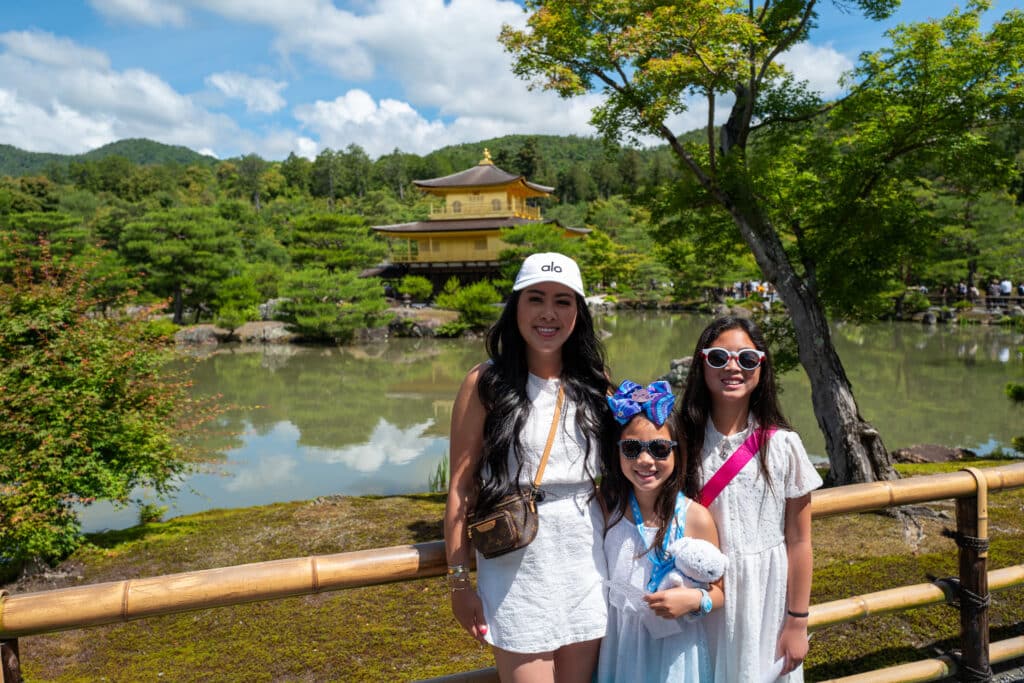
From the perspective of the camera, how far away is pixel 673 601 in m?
1.27

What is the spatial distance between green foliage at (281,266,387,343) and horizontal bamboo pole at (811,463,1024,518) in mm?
17226

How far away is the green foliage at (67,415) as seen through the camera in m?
3.60

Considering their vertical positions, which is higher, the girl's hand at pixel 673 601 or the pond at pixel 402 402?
the girl's hand at pixel 673 601

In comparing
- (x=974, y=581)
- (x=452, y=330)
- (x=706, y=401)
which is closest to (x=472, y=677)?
(x=706, y=401)

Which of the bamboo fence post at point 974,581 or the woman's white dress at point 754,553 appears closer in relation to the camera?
the woman's white dress at point 754,553

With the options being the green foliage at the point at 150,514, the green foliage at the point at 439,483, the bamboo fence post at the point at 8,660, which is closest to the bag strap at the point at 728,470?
the bamboo fence post at the point at 8,660

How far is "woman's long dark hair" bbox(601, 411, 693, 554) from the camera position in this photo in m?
1.33

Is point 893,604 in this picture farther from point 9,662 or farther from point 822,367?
point 822,367

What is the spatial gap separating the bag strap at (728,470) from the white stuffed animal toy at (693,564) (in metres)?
0.11

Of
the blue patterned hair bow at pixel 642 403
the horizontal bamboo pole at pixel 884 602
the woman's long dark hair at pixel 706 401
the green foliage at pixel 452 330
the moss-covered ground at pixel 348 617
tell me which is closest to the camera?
the blue patterned hair bow at pixel 642 403

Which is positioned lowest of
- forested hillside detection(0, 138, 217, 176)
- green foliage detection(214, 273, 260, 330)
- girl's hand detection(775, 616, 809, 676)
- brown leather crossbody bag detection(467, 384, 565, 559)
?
girl's hand detection(775, 616, 809, 676)

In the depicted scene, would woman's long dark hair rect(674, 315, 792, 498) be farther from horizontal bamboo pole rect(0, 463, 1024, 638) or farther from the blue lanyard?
horizontal bamboo pole rect(0, 463, 1024, 638)

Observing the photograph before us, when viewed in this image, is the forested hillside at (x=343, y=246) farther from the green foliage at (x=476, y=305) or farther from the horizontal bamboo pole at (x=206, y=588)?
the horizontal bamboo pole at (x=206, y=588)

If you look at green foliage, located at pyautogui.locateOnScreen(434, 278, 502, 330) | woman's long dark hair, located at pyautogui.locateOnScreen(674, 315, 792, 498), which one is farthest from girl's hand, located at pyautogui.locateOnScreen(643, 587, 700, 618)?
green foliage, located at pyautogui.locateOnScreen(434, 278, 502, 330)
